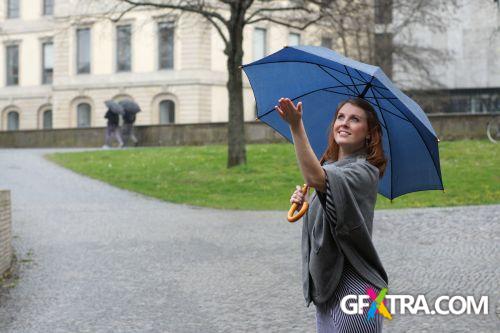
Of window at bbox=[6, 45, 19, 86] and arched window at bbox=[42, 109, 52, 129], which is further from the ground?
window at bbox=[6, 45, 19, 86]

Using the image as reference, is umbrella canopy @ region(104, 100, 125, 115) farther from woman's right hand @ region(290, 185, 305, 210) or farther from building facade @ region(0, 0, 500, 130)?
woman's right hand @ region(290, 185, 305, 210)

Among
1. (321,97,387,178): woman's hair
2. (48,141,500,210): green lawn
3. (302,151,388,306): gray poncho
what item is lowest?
(48,141,500,210): green lawn

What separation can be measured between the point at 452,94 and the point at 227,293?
46617 millimetres

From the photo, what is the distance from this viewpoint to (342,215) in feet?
10.4

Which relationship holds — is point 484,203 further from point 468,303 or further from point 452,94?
point 452,94

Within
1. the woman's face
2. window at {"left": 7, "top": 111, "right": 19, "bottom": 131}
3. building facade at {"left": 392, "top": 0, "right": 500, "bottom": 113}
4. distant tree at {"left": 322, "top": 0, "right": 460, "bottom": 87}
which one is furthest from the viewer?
window at {"left": 7, "top": 111, "right": 19, "bottom": 131}

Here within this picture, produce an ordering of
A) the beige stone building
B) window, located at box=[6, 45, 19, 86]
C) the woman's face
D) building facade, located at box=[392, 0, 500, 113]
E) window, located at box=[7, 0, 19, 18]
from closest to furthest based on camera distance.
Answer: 1. the woman's face
2. the beige stone building
3. building facade, located at box=[392, 0, 500, 113]
4. window, located at box=[7, 0, 19, 18]
5. window, located at box=[6, 45, 19, 86]

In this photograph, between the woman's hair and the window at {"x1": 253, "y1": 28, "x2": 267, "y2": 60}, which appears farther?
the window at {"x1": 253, "y1": 28, "x2": 267, "y2": 60}

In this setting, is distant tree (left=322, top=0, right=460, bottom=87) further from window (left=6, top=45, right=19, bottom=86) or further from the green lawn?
window (left=6, top=45, right=19, bottom=86)

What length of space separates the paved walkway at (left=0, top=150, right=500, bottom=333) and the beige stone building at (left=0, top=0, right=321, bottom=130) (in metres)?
33.7

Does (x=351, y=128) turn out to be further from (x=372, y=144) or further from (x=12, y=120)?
(x=12, y=120)

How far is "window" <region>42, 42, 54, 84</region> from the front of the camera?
181 ft

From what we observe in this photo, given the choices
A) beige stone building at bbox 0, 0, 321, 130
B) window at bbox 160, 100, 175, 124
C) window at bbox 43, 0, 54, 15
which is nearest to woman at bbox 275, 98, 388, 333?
beige stone building at bbox 0, 0, 321, 130

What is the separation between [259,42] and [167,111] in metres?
7.47
